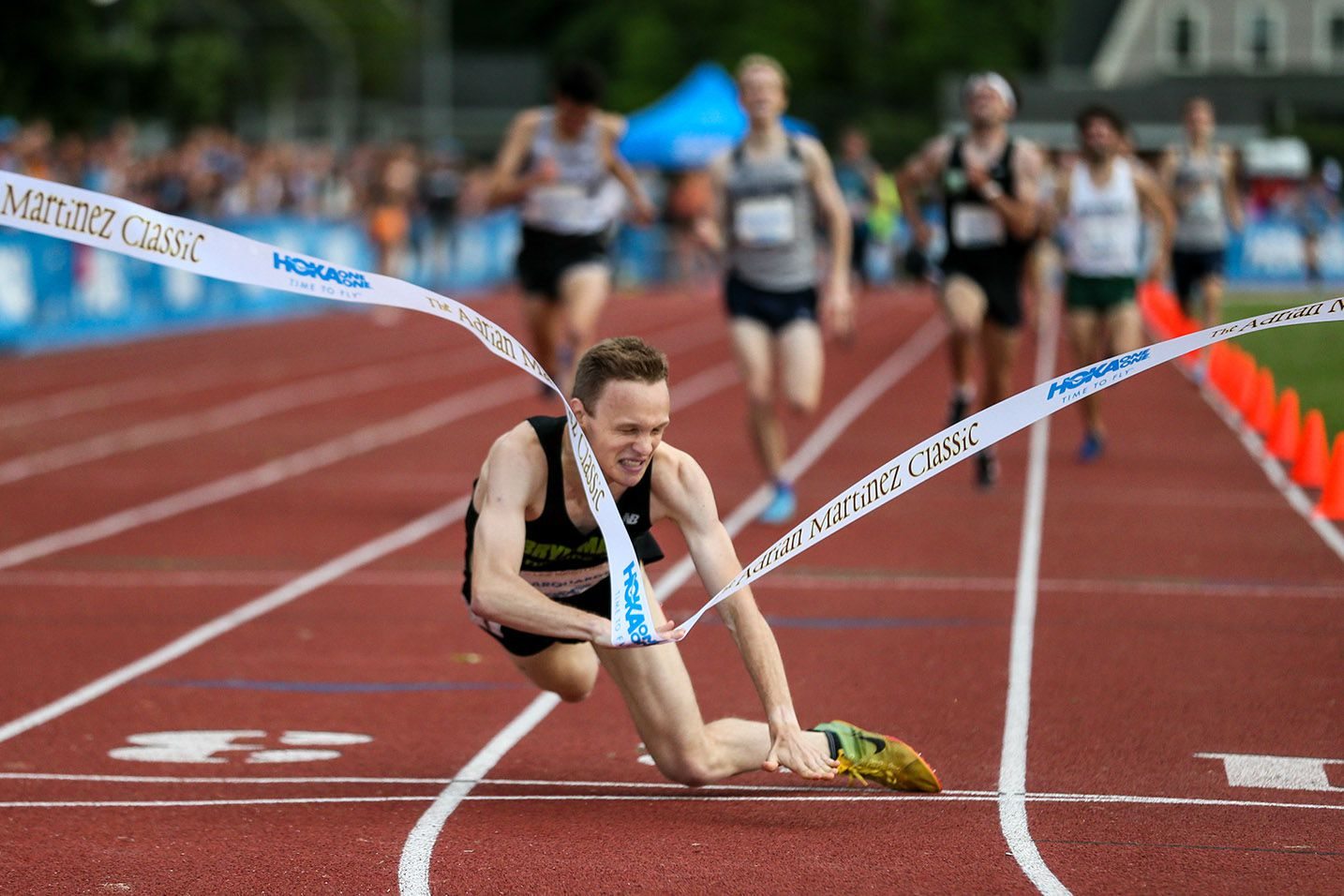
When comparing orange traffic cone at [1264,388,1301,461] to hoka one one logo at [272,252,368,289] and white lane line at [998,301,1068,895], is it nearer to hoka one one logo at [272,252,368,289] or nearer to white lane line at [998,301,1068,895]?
white lane line at [998,301,1068,895]

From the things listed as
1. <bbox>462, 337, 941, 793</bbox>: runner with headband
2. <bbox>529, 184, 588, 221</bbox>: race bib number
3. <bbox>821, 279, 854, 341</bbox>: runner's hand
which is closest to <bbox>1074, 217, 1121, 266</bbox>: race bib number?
<bbox>821, 279, 854, 341</bbox>: runner's hand

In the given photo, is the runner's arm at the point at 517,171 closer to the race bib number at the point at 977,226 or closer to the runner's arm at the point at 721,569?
the race bib number at the point at 977,226

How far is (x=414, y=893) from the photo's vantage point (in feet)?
15.8

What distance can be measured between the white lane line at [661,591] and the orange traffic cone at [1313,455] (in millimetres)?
2868

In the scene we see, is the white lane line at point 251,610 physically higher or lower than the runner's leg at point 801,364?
lower

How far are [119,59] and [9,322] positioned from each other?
10241 mm

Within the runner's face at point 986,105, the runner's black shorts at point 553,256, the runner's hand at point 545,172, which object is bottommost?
the runner's black shorts at point 553,256

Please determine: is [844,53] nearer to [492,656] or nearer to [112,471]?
[112,471]

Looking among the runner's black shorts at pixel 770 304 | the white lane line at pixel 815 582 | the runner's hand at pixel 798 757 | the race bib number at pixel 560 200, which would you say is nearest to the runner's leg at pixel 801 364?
the runner's black shorts at pixel 770 304

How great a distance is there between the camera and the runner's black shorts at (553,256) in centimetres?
1162

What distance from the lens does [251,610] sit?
29.7 feet

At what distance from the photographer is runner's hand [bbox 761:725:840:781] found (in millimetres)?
5027

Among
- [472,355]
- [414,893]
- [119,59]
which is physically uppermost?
[119,59]

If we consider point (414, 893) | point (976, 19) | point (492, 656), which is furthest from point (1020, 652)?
point (976, 19)
